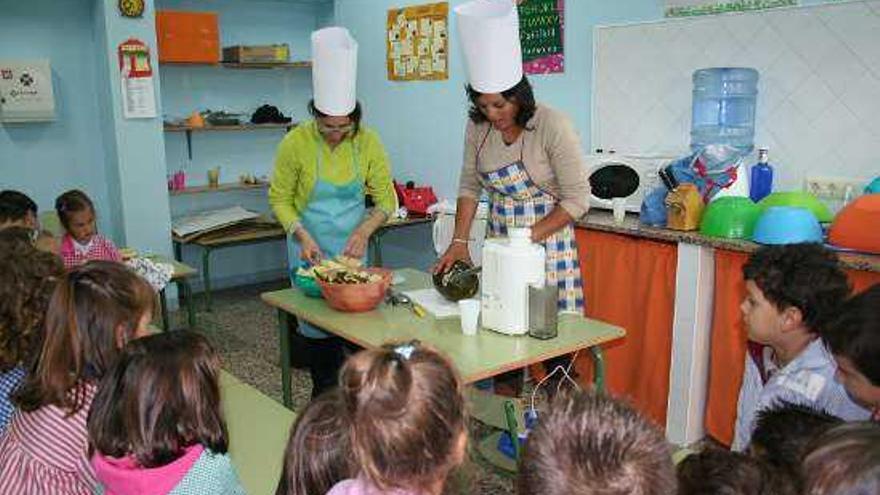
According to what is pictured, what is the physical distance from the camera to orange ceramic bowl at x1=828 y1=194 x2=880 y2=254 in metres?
2.41

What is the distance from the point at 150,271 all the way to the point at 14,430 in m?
1.86

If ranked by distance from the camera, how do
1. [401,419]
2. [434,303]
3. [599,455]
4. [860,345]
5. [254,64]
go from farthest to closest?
[254,64], [434,303], [860,345], [401,419], [599,455]

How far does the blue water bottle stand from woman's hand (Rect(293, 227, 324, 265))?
1782 millimetres

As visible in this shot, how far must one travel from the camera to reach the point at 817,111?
2959 millimetres

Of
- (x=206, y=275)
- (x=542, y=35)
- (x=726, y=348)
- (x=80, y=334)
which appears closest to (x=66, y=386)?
(x=80, y=334)

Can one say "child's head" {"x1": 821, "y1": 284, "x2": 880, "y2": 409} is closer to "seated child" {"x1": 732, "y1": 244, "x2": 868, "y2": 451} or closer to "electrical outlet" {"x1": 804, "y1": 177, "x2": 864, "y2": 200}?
"seated child" {"x1": 732, "y1": 244, "x2": 868, "y2": 451}

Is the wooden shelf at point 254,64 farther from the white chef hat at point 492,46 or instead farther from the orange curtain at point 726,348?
the orange curtain at point 726,348

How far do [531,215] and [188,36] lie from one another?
3.25 meters

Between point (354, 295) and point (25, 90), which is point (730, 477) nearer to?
point (354, 295)

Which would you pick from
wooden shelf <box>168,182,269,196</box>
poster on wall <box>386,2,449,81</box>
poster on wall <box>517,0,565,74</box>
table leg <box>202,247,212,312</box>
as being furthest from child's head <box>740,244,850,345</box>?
wooden shelf <box>168,182,269,196</box>

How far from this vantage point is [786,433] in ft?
3.94

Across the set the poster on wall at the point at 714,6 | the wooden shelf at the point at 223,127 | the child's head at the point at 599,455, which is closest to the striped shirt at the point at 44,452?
the child's head at the point at 599,455

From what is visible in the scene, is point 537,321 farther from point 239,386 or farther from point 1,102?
point 1,102

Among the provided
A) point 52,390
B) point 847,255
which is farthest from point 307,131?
point 847,255
